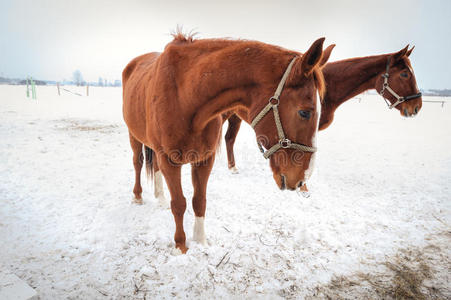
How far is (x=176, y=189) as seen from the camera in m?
2.26

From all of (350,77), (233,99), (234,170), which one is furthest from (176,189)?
(350,77)

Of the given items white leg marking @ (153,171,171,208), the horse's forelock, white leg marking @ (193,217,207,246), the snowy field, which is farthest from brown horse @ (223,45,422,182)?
white leg marking @ (153,171,171,208)

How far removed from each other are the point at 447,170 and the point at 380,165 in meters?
1.37

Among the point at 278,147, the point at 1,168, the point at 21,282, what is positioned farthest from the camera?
the point at 1,168

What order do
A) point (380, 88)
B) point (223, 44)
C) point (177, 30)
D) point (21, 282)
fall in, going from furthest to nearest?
point (380, 88) → point (177, 30) → point (21, 282) → point (223, 44)

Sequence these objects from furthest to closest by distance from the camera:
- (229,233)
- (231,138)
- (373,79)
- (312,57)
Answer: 1. (231,138)
2. (373,79)
3. (229,233)
4. (312,57)

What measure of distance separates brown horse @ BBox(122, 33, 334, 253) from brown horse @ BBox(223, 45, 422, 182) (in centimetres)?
240

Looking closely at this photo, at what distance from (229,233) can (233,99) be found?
→ 6.19 ft

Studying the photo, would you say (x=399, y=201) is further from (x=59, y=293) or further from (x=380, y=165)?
(x=59, y=293)

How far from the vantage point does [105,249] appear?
2.38 meters

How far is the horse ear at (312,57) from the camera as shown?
1.22 m

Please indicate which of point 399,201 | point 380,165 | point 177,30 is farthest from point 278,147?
point 380,165

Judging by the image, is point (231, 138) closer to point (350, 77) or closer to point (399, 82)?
point (350, 77)

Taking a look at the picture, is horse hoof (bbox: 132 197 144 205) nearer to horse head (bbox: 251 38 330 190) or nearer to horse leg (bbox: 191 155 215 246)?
horse leg (bbox: 191 155 215 246)
